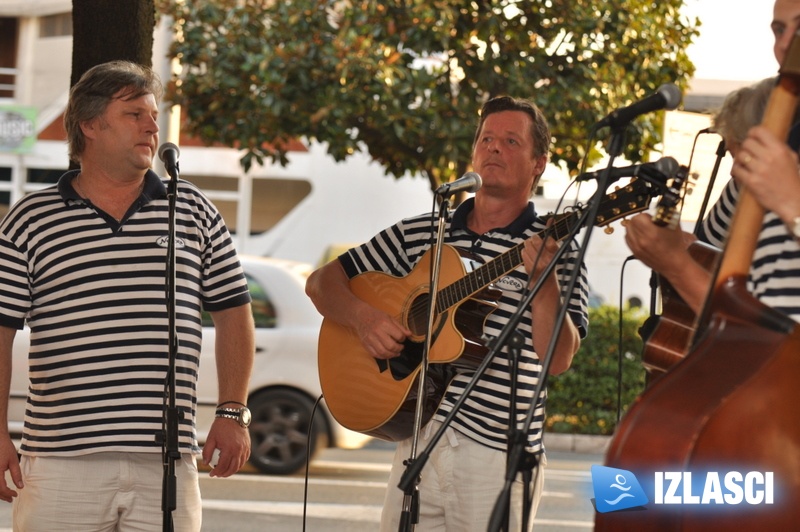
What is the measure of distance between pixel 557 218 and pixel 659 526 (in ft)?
4.55

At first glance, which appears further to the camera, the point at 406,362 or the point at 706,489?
the point at 406,362

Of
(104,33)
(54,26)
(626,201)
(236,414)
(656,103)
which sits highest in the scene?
(54,26)

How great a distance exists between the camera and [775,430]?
2.19 m

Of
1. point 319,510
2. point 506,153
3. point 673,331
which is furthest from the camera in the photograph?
point 319,510

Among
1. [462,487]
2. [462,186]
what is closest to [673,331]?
[462,186]

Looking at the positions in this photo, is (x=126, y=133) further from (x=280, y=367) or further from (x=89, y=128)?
(x=280, y=367)

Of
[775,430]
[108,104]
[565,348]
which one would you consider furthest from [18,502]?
[775,430]

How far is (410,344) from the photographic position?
13.0ft

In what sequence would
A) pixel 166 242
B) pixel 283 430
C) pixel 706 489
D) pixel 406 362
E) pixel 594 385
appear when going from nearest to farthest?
pixel 706 489
pixel 166 242
pixel 406 362
pixel 283 430
pixel 594 385

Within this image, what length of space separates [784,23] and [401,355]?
1927 millimetres

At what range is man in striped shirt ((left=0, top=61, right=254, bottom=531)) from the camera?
3.40 m

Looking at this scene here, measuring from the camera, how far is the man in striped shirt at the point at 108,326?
11.2 feet

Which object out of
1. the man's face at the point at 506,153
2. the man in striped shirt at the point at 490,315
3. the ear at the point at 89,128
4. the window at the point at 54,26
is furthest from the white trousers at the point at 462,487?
the window at the point at 54,26

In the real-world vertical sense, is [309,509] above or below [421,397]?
below
